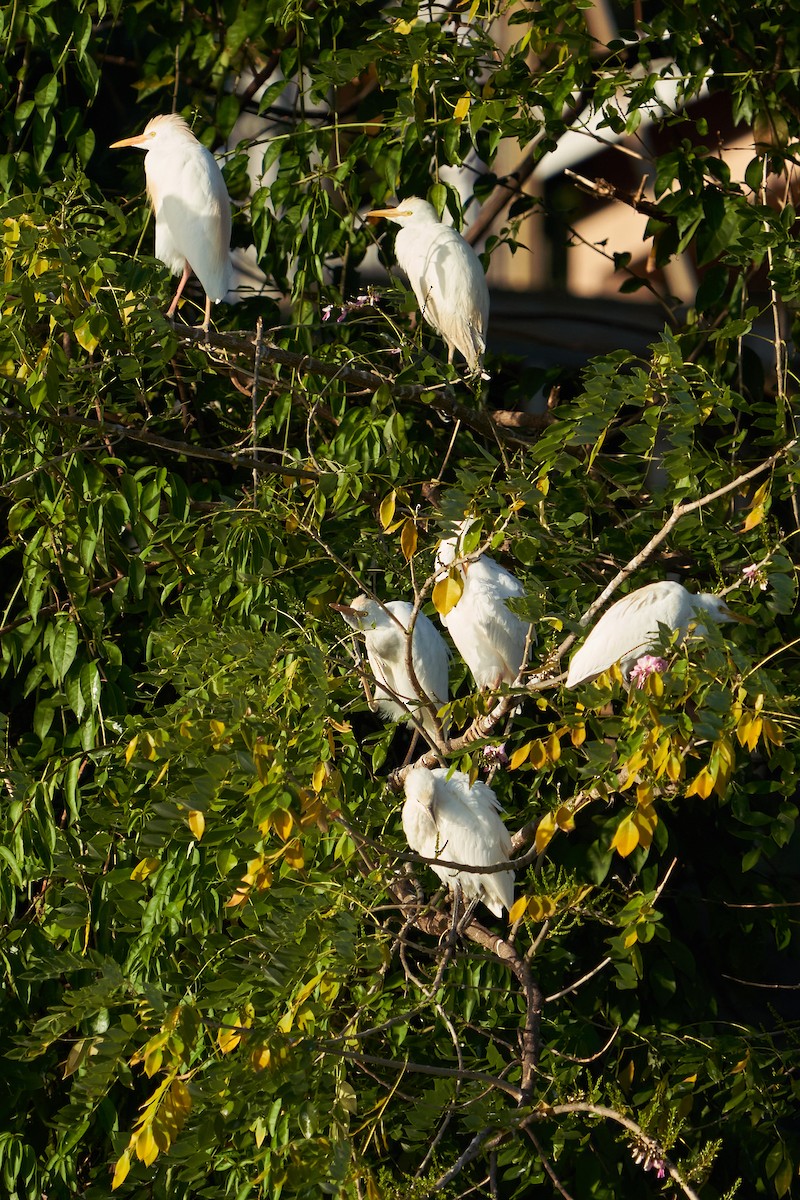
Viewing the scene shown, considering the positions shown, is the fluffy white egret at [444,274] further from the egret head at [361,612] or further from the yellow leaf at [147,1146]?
the yellow leaf at [147,1146]

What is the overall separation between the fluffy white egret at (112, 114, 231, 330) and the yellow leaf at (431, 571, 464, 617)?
1203mm

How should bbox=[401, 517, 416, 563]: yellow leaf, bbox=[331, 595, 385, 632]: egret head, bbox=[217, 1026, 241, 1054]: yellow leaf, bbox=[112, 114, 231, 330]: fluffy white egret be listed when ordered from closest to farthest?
bbox=[217, 1026, 241, 1054]: yellow leaf < bbox=[401, 517, 416, 563]: yellow leaf < bbox=[331, 595, 385, 632]: egret head < bbox=[112, 114, 231, 330]: fluffy white egret

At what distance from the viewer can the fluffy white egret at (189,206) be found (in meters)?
2.60

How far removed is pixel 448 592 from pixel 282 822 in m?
0.32

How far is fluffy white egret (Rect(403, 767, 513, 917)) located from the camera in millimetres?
2012

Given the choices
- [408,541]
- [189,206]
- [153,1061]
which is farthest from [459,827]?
[189,206]

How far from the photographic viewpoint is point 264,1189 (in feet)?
4.91

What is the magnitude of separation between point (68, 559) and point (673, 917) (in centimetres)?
142

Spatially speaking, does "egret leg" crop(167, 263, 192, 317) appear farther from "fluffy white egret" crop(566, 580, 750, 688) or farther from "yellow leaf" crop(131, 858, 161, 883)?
"yellow leaf" crop(131, 858, 161, 883)

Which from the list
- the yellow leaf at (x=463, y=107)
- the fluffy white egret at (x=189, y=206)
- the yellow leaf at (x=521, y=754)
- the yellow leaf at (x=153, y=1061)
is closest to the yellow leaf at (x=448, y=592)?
the yellow leaf at (x=521, y=754)

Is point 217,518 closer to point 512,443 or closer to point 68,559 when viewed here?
point 68,559

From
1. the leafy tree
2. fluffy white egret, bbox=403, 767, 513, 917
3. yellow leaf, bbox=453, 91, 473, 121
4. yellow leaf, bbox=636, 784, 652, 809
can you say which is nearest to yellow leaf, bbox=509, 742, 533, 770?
the leafy tree

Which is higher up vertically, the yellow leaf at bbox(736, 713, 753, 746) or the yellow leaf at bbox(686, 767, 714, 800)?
the yellow leaf at bbox(736, 713, 753, 746)

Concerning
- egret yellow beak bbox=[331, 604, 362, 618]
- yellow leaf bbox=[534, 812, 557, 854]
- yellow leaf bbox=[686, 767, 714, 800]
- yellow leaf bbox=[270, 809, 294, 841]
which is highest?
yellow leaf bbox=[686, 767, 714, 800]
